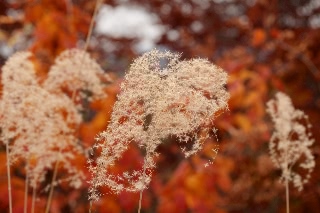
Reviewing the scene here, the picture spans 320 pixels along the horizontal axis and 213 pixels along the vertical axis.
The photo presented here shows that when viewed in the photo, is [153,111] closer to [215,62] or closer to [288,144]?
[288,144]

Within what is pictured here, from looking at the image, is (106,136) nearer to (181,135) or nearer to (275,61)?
(181,135)

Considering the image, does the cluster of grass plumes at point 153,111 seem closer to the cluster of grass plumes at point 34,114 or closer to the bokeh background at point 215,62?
the cluster of grass plumes at point 34,114

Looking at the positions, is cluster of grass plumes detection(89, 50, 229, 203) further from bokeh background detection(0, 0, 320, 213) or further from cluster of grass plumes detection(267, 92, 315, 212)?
bokeh background detection(0, 0, 320, 213)

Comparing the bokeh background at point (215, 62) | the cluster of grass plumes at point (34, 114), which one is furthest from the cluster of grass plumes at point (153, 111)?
the bokeh background at point (215, 62)

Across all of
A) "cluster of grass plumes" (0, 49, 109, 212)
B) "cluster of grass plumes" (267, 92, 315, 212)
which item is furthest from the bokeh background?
"cluster of grass plumes" (267, 92, 315, 212)

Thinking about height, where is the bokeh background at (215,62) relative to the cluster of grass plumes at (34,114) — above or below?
above

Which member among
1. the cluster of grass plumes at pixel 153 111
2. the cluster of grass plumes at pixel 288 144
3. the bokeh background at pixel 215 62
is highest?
the bokeh background at pixel 215 62

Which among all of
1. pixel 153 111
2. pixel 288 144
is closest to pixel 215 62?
pixel 288 144
